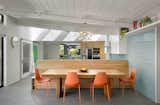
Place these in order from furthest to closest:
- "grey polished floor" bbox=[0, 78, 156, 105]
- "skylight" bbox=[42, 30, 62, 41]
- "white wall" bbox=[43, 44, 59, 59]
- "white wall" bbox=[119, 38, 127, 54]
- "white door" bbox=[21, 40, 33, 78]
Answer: "white wall" bbox=[43, 44, 59, 59]
"skylight" bbox=[42, 30, 62, 41]
"white door" bbox=[21, 40, 33, 78]
"white wall" bbox=[119, 38, 127, 54]
"grey polished floor" bbox=[0, 78, 156, 105]

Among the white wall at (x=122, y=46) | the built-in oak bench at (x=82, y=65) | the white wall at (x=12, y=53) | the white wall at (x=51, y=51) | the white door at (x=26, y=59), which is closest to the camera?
the built-in oak bench at (x=82, y=65)

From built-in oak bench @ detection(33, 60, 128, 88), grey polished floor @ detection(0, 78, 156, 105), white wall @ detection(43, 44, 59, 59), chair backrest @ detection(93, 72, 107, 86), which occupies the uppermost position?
white wall @ detection(43, 44, 59, 59)

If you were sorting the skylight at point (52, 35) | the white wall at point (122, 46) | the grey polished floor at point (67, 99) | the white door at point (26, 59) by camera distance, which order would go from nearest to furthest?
the grey polished floor at point (67, 99), the white wall at point (122, 46), the white door at point (26, 59), the skylight at point (52, 35)

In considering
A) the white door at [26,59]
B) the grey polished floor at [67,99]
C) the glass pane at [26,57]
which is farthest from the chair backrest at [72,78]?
the glass pane at [26,57]

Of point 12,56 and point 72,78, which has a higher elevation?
point 12,56

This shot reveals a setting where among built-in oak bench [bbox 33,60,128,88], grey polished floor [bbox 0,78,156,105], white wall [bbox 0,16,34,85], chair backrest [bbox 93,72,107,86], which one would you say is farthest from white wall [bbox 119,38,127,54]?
white wall [bbox 0,16,34,85]

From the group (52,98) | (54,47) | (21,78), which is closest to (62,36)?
(54,47)

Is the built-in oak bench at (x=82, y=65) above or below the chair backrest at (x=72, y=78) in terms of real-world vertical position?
above

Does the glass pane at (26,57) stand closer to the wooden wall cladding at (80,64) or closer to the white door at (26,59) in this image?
the white door at (26,59)

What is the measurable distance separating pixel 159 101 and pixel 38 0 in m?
3.97

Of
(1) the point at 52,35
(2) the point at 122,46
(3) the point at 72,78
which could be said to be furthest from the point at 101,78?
(1) the point at 52,35

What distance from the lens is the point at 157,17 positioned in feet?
13.4

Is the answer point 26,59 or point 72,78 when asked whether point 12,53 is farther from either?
point 72,78

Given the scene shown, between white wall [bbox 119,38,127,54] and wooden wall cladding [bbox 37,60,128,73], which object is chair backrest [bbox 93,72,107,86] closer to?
wooden wall cladding [bbox 37,60,128,73]
